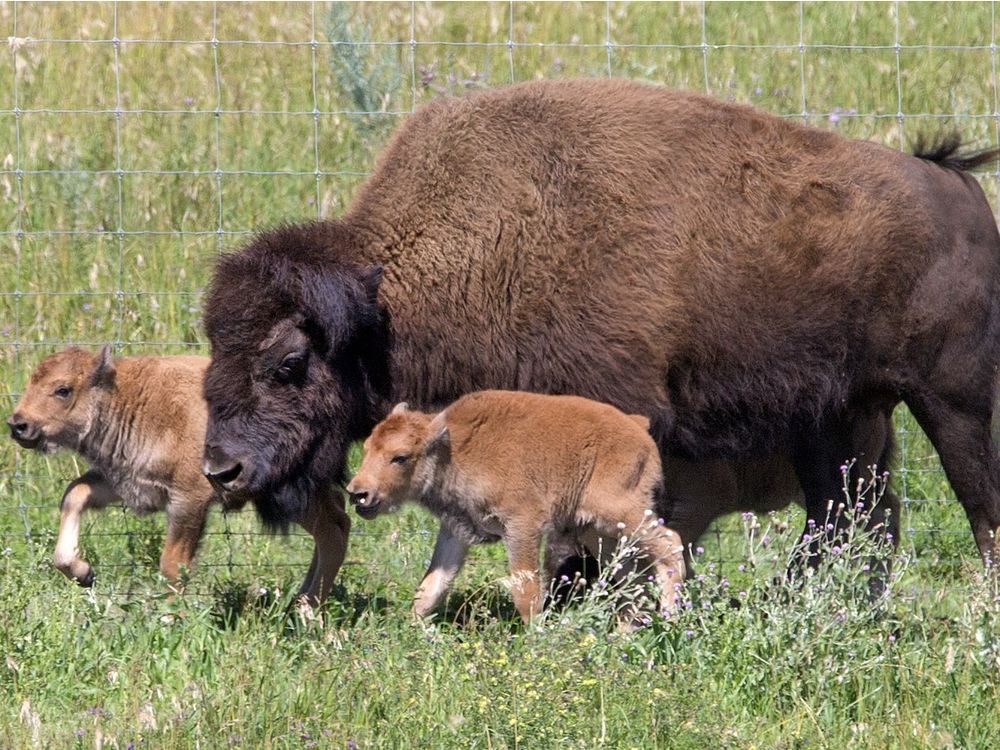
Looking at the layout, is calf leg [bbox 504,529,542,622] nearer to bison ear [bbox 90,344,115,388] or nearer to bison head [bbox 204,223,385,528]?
bison head [bbox 204,223,385,528]

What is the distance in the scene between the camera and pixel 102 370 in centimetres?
616

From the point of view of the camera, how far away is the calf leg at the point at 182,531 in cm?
603

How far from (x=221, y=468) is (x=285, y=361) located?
1.49 ft

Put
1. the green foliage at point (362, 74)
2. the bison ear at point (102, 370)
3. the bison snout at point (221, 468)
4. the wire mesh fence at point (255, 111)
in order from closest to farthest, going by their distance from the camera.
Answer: the bison snout at point (221, 468) < the bison ear at point (102, 370) < the wire mesh fence at point (255, 111) < the green foliage at point (362, 74)

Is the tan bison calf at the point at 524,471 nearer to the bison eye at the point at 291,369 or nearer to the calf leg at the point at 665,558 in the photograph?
the calf leg at the point at 665,558

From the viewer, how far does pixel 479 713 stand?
13.9 ft

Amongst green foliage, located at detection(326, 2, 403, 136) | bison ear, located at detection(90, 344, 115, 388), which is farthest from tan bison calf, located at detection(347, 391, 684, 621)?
green foliage, located at detection(326, 2, 403, 136)

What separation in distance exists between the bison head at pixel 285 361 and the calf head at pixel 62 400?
703 millimetres

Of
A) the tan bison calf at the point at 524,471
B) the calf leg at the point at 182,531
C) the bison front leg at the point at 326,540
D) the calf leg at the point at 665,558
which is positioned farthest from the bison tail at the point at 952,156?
the calf leg at the point at 182,531

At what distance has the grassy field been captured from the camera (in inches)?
174

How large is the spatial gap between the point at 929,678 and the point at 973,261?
196cm

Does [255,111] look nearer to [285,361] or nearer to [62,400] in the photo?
[62,400]

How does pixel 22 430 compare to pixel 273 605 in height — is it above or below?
above

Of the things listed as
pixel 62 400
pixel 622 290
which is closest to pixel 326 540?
pixel 62 400
